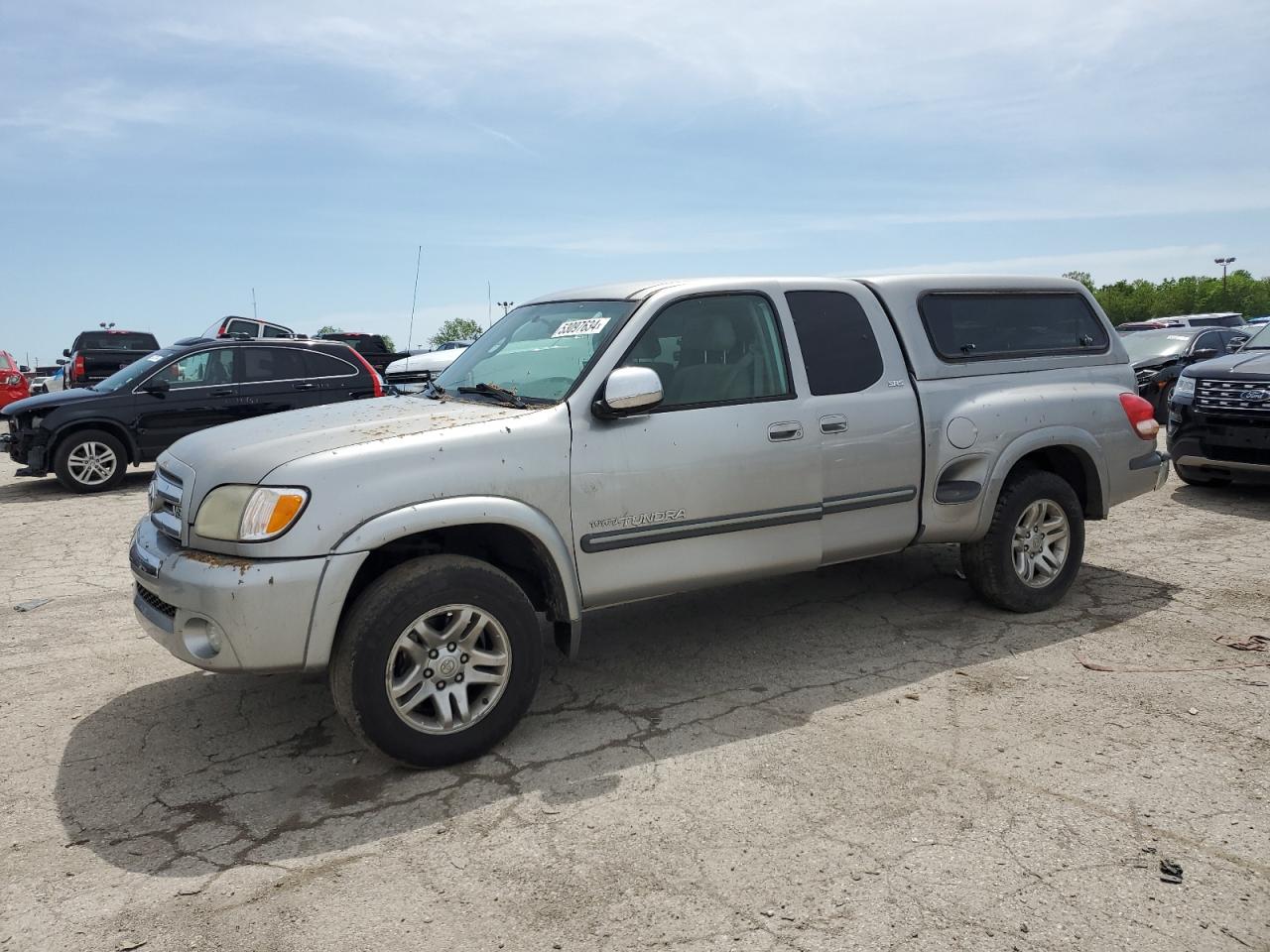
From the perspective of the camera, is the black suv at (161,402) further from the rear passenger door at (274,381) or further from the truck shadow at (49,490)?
the truck shadow at (49,490)

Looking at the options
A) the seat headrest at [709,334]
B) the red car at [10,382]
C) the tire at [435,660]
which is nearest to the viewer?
the tire at [435,660]

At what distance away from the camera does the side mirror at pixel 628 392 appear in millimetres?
4047

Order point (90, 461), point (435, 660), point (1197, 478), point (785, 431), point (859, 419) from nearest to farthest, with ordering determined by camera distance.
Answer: point (435, 660) → point (785, 431) → point (859, 419) → point (1197, 478) → point (90, 461)

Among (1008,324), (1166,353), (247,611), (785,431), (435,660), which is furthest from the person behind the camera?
(1166,353)

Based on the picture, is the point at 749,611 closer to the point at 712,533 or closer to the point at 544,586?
the point at 712,533

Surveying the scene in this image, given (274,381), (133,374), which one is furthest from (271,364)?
(133,374)

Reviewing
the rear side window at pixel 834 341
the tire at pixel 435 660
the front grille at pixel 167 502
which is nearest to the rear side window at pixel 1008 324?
the rear side window at pixel 834 341

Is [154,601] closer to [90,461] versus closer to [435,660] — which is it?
[435,660]

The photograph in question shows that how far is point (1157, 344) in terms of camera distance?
15258 millimetres

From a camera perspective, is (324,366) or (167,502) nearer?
(167,502)

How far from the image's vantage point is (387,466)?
3.68 metres

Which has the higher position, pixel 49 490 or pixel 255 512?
pixel 255 512

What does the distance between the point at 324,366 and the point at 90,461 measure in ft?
9.35

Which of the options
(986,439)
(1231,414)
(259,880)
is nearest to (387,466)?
(259,880)
